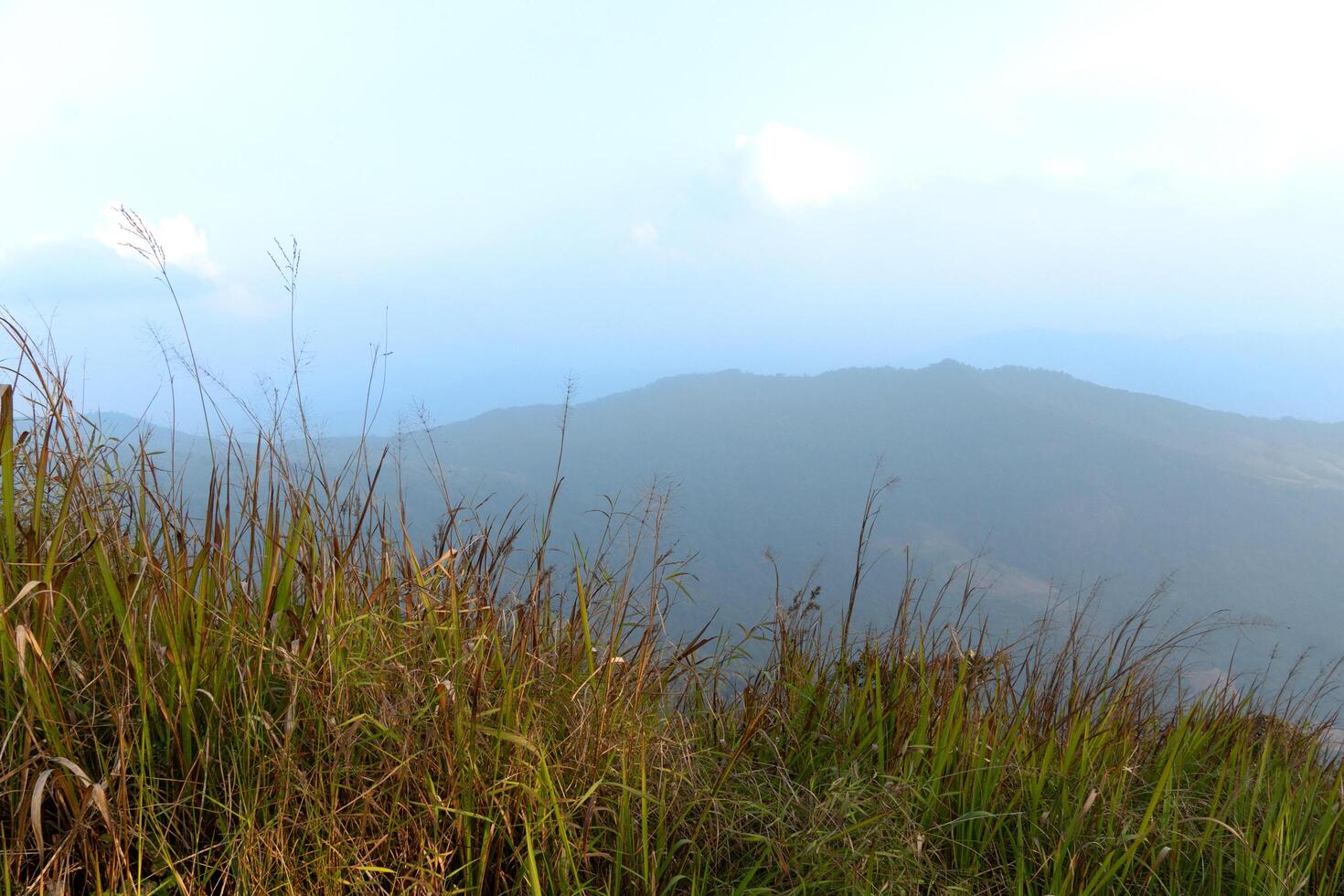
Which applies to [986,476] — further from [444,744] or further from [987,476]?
[444,744]

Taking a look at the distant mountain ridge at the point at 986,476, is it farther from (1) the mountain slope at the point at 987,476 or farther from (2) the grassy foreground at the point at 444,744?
(2) the grassy foreground at the point at 444,744

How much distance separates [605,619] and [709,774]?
504 mm

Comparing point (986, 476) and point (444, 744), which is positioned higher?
point (444, 744)

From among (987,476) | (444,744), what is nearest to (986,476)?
(987,476)

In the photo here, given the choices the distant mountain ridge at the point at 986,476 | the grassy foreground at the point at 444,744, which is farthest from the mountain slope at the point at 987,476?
the grassy foreground at the point at 444,744

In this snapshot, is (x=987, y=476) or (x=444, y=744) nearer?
(x=444, y=744)

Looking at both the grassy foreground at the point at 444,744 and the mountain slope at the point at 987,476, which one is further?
the mountain slope at the point at 987,476

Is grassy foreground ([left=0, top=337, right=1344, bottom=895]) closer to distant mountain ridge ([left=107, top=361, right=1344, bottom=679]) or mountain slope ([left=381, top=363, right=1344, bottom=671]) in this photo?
mountain slope ([left=381, top=363, right=1344, bottom=671])

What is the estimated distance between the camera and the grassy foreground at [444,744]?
1.35 m

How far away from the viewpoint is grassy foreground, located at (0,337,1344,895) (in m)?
1.35

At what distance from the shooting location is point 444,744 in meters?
1.45

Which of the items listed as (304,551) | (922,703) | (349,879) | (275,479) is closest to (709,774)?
(922,703)

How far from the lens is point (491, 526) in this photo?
2316 millimetres

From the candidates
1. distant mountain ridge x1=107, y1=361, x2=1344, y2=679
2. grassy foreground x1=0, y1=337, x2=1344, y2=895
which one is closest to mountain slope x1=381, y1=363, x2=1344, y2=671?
distant mountain ridge x1=107, y1=361, x2=1344, y2=679
